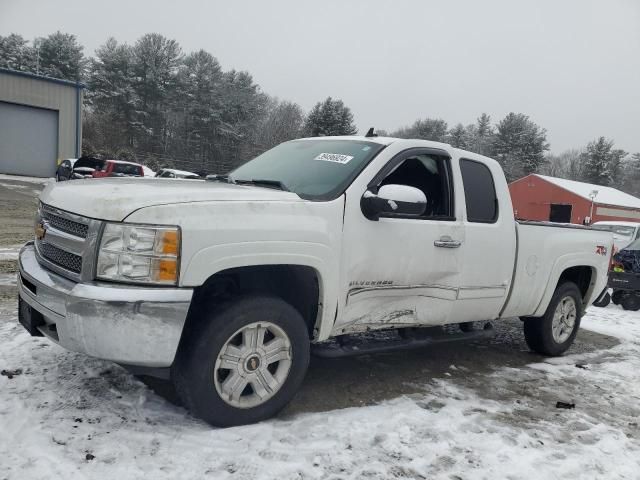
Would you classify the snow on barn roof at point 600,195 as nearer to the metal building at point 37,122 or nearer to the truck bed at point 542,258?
the metal building at point 37,122

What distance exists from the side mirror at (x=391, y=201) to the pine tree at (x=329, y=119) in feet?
140

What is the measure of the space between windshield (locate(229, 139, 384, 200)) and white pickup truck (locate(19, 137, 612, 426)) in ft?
0.05

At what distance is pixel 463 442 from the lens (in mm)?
3328

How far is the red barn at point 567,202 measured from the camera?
122ft

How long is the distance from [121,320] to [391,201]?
1835 millimetres

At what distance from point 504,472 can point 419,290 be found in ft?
4.70

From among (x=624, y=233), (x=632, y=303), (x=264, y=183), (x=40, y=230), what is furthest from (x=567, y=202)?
(x=40, y=230)

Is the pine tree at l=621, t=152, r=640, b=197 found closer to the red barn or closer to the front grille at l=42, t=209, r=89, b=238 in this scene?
the red barn

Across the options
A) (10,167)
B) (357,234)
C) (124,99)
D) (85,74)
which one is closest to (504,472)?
(357,234)

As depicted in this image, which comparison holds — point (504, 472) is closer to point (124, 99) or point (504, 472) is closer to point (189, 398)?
point (189, 398)

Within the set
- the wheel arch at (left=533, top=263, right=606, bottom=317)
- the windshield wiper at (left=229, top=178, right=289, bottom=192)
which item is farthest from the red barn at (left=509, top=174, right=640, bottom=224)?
the windshield wiper at (left=229, top=178, right=289, bottom=192)

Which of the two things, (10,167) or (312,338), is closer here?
(312,338)

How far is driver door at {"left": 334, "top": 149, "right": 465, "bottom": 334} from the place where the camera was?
11.9ft

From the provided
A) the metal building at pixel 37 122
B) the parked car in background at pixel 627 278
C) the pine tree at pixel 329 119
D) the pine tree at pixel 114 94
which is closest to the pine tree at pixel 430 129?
the pine tree at pixel 329 119
